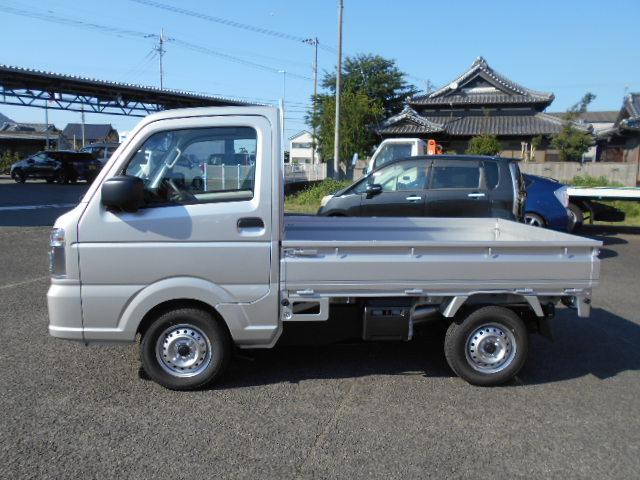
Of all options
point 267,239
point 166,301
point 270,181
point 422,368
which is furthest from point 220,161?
point 422,368

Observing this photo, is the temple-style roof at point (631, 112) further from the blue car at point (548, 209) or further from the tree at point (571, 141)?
the blue car at point (548, 209)

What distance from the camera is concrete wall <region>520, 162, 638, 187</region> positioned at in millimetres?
24594

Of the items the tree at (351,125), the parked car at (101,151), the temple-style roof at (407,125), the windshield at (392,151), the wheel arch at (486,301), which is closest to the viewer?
the wheel arch at (486,301)

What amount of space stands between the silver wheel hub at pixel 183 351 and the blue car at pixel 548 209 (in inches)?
317

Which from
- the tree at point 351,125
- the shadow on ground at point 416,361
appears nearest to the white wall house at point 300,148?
the tree at point 351,125

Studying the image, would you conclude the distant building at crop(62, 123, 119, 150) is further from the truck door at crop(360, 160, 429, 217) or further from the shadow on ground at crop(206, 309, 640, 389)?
the shadow on ground at crop(206, 309, 640, 389)

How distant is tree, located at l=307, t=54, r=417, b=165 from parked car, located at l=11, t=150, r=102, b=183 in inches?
574

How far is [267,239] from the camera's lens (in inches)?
158

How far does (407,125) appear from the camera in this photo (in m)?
34.5

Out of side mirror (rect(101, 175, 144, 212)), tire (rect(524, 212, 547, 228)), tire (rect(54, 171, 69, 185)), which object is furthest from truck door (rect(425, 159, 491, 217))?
tire (rect(54, 171, 69, 185))

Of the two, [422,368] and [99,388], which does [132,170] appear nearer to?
[99,388]

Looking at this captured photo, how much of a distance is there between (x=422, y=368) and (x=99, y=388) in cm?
266

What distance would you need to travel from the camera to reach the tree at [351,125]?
3422cm

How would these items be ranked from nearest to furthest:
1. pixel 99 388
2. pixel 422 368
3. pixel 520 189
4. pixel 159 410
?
pixel 159 410
pixel 99 388
pixel 422 368
pixel 520 189
